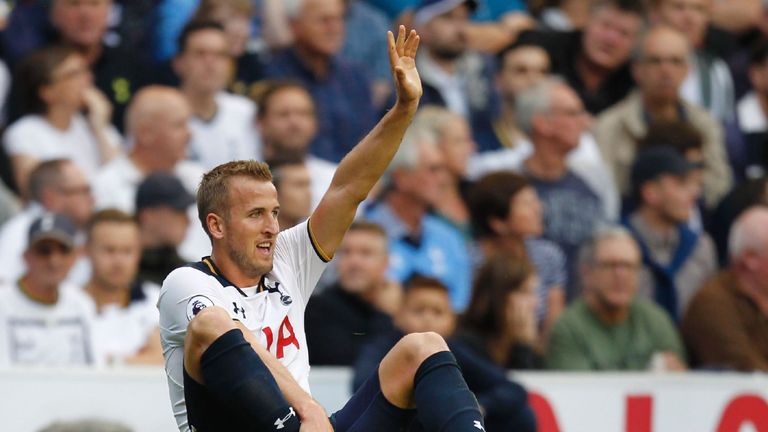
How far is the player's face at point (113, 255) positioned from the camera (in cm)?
860

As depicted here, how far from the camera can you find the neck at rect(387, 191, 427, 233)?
31.5 feet

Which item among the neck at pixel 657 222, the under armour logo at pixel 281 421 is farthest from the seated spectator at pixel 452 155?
the under armour logo at pixel 281 421

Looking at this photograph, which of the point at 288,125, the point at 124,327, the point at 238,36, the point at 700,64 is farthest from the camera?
the point at 700,64

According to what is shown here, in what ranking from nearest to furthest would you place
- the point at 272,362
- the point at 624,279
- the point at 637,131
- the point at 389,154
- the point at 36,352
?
the point at 272,362 → the point at 389,154 → the point at 36,352 → the point at 624,279 → the point at 637,131

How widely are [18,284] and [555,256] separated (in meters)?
3.34

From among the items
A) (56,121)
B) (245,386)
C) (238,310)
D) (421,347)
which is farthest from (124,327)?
(245,386)

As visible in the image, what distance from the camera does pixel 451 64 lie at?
10977mm

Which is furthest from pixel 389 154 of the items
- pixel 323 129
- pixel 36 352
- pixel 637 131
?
pixel 637 131

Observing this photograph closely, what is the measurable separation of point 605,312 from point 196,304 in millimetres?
4203

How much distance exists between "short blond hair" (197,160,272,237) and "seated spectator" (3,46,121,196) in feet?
12.6

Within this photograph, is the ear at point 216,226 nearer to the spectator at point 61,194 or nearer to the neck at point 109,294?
the neck at point 109,294

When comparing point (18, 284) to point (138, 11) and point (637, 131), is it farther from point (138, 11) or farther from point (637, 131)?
point (637, 131)

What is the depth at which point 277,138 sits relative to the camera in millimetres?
9828

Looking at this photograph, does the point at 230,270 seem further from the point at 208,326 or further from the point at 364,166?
the point at 364,166
